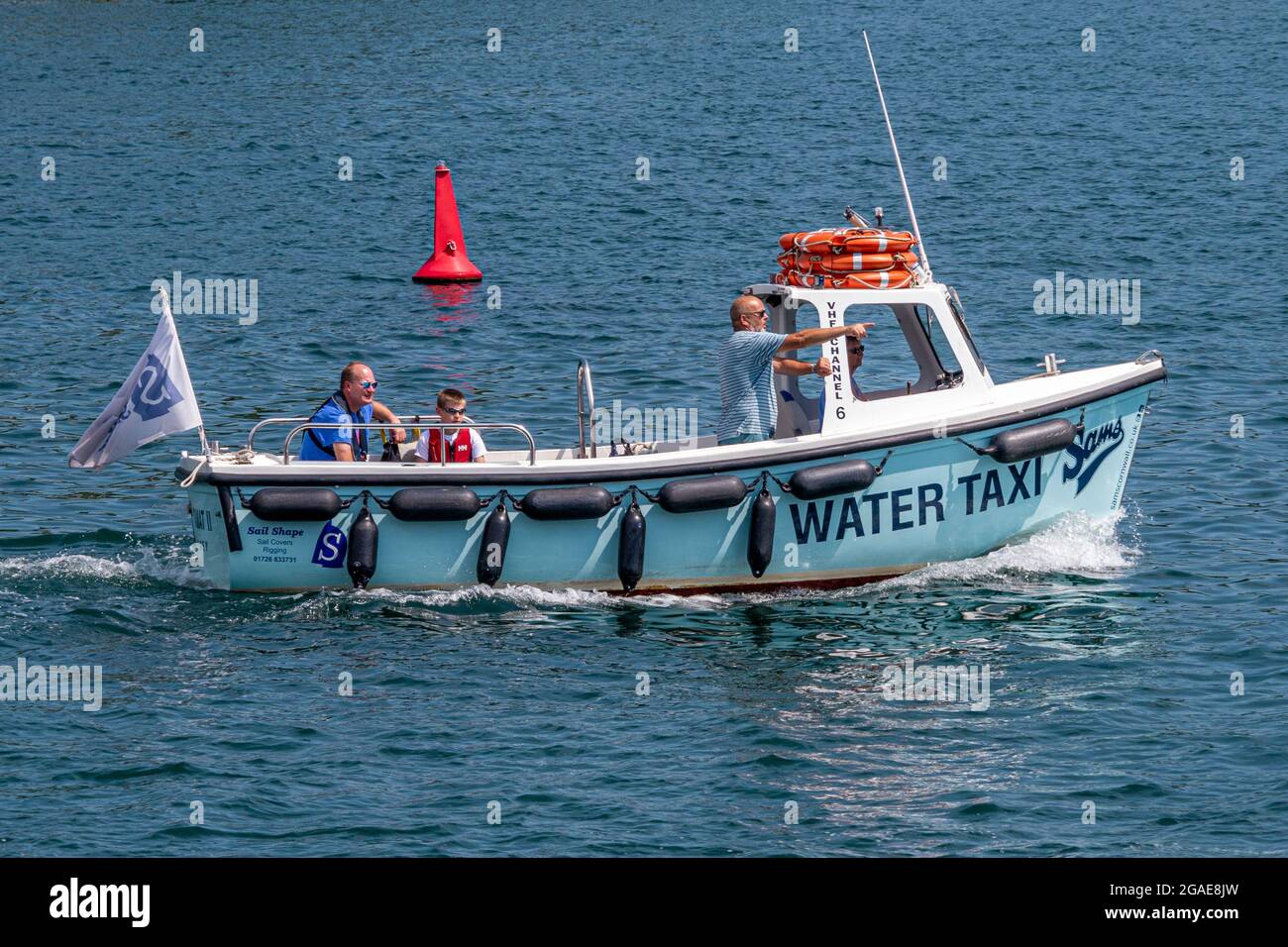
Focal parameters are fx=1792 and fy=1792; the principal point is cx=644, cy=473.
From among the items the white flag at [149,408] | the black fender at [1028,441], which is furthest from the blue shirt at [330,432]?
the black fender at [1028,441]

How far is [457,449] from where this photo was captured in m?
13.7

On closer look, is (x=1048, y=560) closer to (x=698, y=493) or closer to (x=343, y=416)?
(x=698, y=493)

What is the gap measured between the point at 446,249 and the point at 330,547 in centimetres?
1302

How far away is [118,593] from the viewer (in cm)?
1371

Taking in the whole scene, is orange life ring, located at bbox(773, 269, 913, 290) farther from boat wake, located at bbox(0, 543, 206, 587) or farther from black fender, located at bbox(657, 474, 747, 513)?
boat wake, located at bbox(0, 543, 206, 587)

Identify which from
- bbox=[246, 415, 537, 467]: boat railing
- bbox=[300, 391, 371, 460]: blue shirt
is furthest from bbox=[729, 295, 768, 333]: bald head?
bbox=[300, 391, 371, 460]: blue shirt

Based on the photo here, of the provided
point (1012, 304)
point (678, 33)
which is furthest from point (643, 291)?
point (678, 33)

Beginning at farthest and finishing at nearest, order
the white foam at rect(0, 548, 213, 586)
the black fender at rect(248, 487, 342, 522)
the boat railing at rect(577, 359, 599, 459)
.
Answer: the white foam at rect(0, 548, 213, 586) → the boat railing at rect(577, 359, 599, 459) → the black fender at rect(248, 487, 342, 522)

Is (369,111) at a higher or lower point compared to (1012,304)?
higher

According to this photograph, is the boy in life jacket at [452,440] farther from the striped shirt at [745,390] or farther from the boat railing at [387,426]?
the striped shirt at [745,390]

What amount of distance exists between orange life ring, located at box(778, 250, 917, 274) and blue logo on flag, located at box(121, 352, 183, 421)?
4.93 meters

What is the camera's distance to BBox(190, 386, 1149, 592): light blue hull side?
1345 centimetres

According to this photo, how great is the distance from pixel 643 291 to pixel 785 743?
46.4ft
